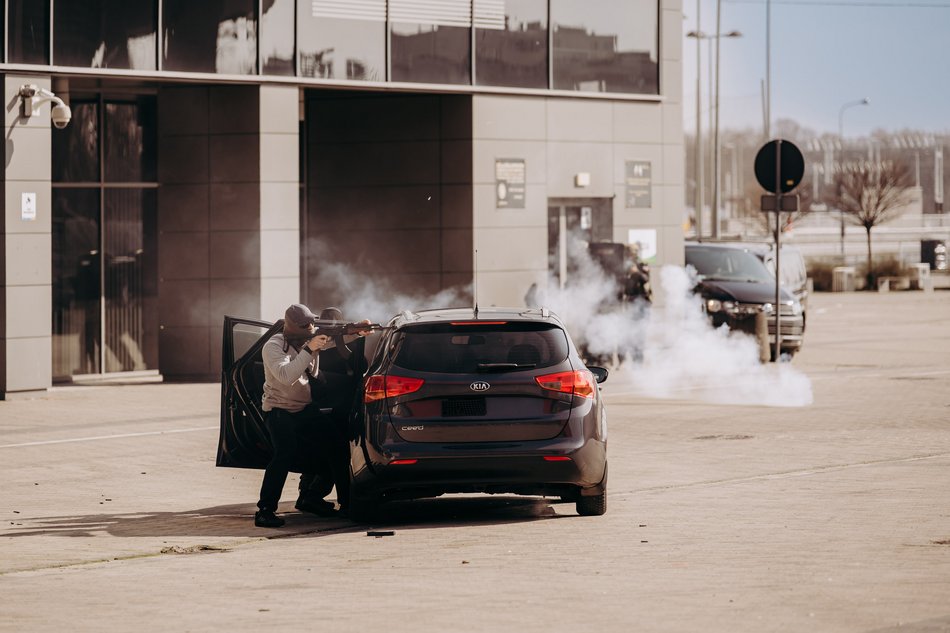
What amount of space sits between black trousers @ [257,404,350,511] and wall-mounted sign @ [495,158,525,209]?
14.1 meters

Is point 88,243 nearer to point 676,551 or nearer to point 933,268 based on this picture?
point 676,551

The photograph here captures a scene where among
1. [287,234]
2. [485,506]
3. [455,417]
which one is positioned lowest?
[485,506]

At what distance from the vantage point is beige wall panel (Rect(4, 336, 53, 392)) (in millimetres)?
19766

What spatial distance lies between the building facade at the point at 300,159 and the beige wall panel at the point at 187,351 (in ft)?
0.10

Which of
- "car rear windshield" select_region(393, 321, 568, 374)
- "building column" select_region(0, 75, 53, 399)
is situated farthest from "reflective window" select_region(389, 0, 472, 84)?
"car rear windshield" select_region(393, 321, 568, 374)

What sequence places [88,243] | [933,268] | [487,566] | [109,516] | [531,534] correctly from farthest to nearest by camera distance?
[933,268] → [88,243] → [109,516] → [531,534] → [487,566]

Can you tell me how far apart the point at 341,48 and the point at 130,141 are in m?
3.35

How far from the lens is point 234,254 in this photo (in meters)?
22.4

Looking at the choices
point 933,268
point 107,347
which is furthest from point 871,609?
point 933,268

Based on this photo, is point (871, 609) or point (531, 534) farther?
point (531, 534)

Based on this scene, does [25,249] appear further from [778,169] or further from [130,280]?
[778,169]

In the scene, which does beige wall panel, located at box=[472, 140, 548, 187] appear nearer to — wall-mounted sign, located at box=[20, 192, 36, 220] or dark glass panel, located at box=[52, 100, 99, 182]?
dark glass panel, located at box=[52, 100, 99, 182]

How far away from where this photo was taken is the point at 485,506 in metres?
11.5

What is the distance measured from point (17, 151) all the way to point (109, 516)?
9.96 meters
